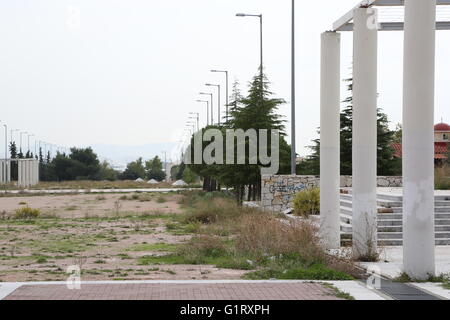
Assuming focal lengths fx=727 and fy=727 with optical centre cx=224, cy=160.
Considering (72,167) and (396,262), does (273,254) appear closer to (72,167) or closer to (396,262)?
(396,262)

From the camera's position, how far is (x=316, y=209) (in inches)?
1022

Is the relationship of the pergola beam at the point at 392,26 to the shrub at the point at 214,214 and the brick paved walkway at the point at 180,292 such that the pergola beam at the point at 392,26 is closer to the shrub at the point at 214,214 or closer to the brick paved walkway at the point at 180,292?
the brick paved walkway at the point at 180,292

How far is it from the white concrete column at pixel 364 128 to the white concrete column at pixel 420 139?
329 centimetres

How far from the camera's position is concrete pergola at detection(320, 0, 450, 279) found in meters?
13.1

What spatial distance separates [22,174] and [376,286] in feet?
327

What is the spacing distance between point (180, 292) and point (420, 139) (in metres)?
5.08

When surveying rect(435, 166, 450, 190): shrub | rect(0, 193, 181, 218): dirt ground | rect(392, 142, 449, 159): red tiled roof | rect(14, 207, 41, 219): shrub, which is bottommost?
rect(0, 193, 181, 218): dirt ground

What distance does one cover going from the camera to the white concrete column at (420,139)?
42.8 feet

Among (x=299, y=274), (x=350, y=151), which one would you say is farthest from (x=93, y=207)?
(x=299, y=274)

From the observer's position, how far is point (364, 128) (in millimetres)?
16625

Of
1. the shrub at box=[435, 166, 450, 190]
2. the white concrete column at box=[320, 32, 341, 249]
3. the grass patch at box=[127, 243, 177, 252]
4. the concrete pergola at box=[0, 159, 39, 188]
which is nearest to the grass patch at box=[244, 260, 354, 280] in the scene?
the white concrete column at box=[320, 32, 341, 249]

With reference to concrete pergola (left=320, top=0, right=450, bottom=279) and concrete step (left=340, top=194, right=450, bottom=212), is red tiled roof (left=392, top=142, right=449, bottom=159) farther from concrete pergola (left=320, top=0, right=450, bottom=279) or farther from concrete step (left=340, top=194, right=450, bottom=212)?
concrete pergola (left=320, top=0, right=450, bottom=279)

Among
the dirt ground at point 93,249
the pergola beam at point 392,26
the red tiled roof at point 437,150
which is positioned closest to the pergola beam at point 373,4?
the pergola beam at point 392,26
